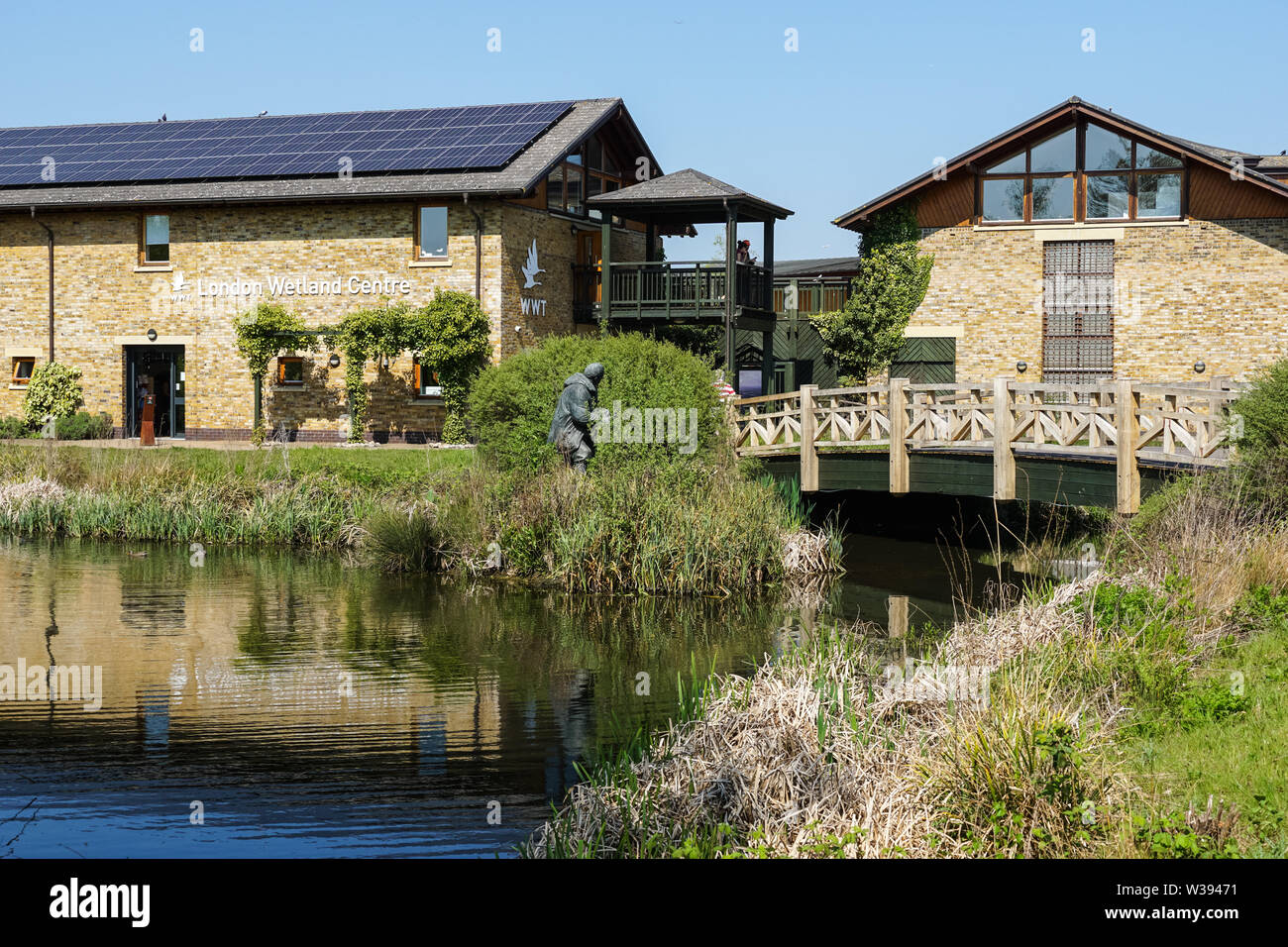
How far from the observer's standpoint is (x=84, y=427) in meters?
29.9

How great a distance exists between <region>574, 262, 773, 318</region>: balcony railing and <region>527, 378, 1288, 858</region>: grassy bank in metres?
19.8

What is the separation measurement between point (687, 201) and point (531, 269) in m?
3.71

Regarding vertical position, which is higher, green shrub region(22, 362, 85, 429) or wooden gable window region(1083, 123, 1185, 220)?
wooden gable window region(1083, 123, 1185, 220)

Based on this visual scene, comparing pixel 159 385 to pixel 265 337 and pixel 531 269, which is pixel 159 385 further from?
pixel 531 269

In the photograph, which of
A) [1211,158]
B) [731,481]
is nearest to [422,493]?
[731,481]

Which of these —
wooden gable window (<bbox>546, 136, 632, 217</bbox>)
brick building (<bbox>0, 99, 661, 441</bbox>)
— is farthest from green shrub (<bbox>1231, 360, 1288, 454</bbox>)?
wooden gable window (<bbox>546, 136, 632, 217</bbox>)

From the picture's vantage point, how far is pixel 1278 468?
1359cm

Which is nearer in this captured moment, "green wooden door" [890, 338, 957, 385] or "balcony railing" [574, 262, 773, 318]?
"balcony railing" [574, 262, 773, 318]

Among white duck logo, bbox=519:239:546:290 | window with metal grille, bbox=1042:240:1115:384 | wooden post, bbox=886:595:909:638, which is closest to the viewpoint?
wooden post, bbox=886:595:909:638

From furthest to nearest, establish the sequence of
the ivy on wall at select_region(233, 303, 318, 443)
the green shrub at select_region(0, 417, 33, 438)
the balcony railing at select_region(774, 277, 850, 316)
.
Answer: the balcony railing at select_region(774, 277, 850, 316)
the green shrub at select_region(0, 417, 33, 438)
the ivy on wall at select_region(233, 303, 318, 443)

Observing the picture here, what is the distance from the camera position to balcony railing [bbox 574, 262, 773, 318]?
2950 centimetres

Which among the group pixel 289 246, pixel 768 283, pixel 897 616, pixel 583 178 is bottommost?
pixel 897 616

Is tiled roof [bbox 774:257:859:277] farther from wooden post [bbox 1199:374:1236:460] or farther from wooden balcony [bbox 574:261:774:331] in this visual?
wooden post [bbox 1199:374:1236:460]
